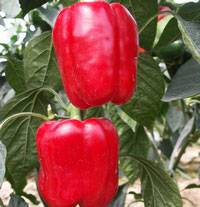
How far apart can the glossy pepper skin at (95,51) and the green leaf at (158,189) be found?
0.37 metres

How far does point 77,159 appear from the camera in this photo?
0.95 meters

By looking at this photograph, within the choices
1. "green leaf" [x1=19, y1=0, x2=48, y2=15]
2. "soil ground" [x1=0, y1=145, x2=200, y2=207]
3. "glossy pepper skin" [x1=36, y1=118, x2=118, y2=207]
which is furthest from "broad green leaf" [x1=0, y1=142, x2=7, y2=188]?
"soil ground" [x1=0, y1=145, x2=200, y2=207]

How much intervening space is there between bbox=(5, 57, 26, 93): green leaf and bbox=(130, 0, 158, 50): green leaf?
35 cm

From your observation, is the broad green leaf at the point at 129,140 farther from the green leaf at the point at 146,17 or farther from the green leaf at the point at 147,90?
the green leaf at the point at 146,17

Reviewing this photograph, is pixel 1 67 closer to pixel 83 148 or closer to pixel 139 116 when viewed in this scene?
pixel 139 116

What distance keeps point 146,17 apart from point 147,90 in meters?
0.17

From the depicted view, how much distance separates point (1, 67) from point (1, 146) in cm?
57

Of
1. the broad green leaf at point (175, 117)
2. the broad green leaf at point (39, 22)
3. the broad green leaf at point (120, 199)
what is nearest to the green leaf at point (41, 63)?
the broad green leaf at point (39, 22)

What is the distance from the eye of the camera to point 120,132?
145cm

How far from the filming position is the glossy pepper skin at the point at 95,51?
0.88 m

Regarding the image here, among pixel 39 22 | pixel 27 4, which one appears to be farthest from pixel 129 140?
pixel 27 4

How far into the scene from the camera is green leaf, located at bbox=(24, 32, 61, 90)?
1.21 meters

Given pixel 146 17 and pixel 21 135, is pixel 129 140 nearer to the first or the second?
pixel 21 135

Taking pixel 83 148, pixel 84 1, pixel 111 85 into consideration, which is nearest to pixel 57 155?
pixel 83 148
